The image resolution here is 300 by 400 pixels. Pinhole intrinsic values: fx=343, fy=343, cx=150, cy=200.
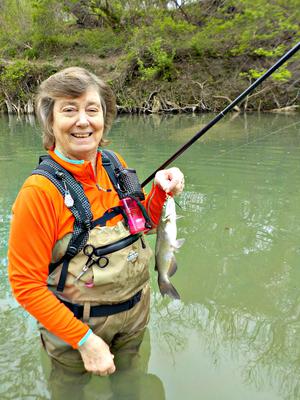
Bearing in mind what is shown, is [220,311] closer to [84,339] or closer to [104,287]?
[104,287]

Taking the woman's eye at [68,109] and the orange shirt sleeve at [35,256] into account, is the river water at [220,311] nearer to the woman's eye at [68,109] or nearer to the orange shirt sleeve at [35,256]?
the orange shirt sleeve at [35,256]

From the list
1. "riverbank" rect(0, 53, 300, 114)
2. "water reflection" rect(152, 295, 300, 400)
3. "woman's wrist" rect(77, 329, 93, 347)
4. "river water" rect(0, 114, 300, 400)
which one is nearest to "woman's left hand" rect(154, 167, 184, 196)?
"woman's wrist" rect(77, 329, 93, 347)

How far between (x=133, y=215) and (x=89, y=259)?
384mm

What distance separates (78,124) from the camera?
1861 mm

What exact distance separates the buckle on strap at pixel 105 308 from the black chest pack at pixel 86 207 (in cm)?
14

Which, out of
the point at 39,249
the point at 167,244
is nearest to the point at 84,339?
the point at 39,249

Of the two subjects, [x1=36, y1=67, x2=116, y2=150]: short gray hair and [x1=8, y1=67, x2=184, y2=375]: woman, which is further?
[x1=36, y1=67, x2=116, y2=150]: short gray hair

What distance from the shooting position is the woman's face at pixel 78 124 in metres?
1.86

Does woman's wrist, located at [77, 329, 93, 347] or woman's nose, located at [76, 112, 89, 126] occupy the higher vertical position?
woman's nose, located at [76, 112, 89, 126]

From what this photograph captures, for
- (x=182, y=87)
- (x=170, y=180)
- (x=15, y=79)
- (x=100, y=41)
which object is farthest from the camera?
(x=100, y=41)

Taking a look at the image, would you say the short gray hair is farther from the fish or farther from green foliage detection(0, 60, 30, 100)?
green foliage detection(0, 60, 30, 100)

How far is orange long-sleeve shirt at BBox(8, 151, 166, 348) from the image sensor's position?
163cm

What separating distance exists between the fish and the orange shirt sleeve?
75 cm

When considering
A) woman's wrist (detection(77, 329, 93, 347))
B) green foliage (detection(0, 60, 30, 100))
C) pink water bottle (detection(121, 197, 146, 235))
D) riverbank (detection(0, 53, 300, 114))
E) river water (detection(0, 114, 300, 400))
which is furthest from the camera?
green foliage (detection(0, 60, 30, 100))
